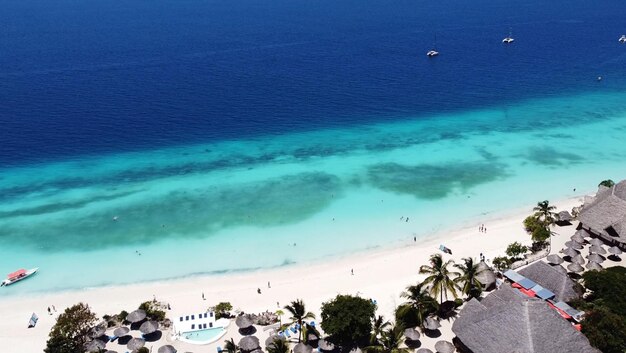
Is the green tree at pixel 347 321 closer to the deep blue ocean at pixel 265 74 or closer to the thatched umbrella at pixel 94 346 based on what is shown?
the thatched umbrella at pixel 94 346

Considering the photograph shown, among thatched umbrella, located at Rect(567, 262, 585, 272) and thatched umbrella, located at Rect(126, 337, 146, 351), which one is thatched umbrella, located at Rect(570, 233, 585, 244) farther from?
thatched umbrella, located at Rect(126, 337, 146, 351)

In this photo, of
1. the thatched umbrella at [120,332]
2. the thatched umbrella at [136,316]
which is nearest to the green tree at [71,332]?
the thatched umbrella at [120,332]

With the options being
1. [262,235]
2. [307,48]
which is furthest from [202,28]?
[262,235]

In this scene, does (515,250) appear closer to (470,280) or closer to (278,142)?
(470,280)

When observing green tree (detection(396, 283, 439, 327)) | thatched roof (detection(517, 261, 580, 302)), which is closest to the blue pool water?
thatched roof (detection(517, 261, 580, 302))

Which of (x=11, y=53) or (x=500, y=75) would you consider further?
(x=11, y=53)

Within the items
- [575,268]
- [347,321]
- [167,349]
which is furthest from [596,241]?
[167,349]

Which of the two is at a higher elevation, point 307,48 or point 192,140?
point 307,48

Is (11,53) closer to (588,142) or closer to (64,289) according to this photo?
(64,289)
